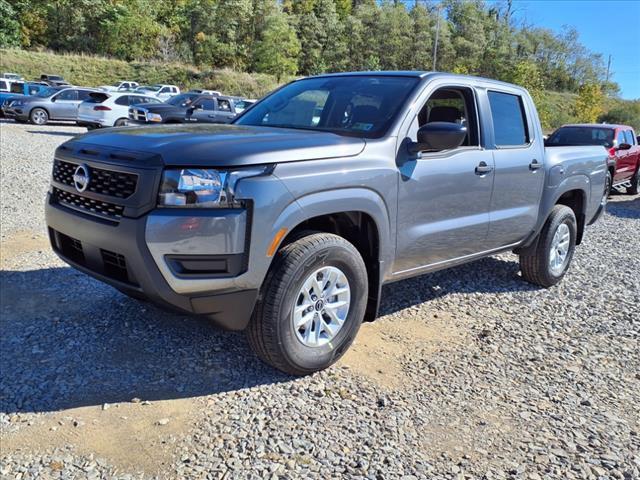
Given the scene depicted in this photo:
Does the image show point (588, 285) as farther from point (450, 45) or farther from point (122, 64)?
point (450, 45)

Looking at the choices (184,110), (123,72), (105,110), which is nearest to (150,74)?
(123,72)

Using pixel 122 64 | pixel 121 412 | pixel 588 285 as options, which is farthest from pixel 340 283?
pixel 122 64

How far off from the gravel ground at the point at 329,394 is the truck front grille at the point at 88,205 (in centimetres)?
98

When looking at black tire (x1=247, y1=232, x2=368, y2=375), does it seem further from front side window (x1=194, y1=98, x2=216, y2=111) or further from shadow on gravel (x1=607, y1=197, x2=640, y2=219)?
front side window (x1=194, y1=98, x2=216, y2=111)

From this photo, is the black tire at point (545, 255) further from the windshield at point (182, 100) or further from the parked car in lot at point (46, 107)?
the parked car in lot at point (46, 107)

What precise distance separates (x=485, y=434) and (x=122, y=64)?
5131cm

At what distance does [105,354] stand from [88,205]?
3.35ft

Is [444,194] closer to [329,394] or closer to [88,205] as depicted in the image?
[329,394]

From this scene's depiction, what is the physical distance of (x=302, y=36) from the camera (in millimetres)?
69750

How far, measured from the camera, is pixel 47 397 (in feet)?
10.1

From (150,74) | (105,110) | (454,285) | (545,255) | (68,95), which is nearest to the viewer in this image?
(545,255)

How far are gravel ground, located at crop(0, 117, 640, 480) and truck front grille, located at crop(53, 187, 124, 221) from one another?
3.23 ft

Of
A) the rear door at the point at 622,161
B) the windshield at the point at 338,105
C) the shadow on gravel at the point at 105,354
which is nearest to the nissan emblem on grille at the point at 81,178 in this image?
the shadow on gravel at the point at 105,354

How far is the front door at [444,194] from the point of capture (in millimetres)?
3732
